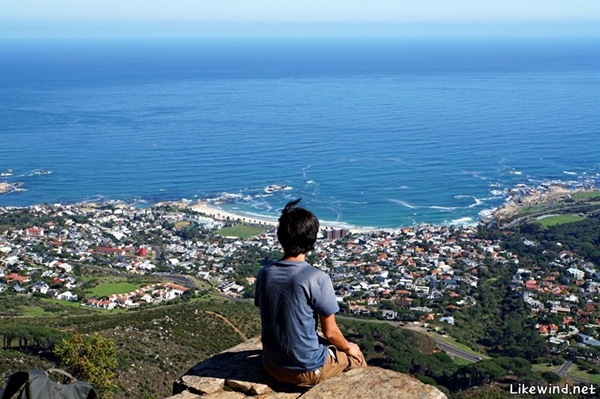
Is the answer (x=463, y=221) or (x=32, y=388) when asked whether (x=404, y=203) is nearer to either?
(x=463, y=221)

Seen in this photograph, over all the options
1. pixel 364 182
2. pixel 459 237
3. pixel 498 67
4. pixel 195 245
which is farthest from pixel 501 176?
pixel 498 67

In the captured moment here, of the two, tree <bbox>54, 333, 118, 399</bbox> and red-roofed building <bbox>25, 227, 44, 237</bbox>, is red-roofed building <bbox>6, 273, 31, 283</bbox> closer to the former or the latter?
red-roofed building <bbox>25, 227, 44, 237</bbox>

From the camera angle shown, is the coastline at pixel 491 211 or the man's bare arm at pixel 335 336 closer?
the man's bare arm at pixel 335 336

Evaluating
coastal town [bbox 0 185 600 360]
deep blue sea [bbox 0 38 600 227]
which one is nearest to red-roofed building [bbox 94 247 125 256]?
coastal town [bbox 0 185 600 360]

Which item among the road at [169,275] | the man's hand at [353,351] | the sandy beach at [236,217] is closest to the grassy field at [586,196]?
the sandy beach at [236,217]

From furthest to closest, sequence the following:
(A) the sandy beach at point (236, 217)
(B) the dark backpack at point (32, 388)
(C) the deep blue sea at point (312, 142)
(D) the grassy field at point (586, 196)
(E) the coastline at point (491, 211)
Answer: (C) the deep blue sea at point (312, 142)
(D) the grassy field at point (586, 196)
(E) the coastline at point (491, 211)
(A) the sandy beach at point (236, 217)
(B) the dark backpack at point (32, 388)

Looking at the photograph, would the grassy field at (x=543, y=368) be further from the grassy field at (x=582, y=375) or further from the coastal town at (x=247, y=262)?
the coastal town at (x=247, y=262)

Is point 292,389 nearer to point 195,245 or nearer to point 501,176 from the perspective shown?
point 195,245
